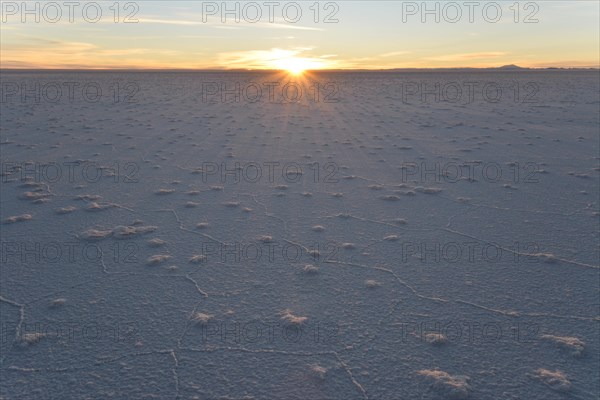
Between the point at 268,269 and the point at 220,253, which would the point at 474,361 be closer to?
the point at 268,269

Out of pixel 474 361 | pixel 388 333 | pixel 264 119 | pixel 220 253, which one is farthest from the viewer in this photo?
pixel 264 119

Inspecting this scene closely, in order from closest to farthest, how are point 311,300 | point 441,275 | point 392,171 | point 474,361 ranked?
point 474,361
point 311,300
point 441,275
point 392,171

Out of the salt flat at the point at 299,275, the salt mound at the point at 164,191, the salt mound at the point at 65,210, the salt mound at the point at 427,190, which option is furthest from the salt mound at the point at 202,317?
the salt mound at the point at 427,190

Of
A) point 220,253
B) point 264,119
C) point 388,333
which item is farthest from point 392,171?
point 264,119

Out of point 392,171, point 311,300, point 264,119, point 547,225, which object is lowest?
point 311,300

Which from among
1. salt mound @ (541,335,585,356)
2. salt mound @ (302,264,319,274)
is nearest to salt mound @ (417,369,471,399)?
salt mound @ (541,335,585,356)

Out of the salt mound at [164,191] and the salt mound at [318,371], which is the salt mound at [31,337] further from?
the salt mound at [164,191]
